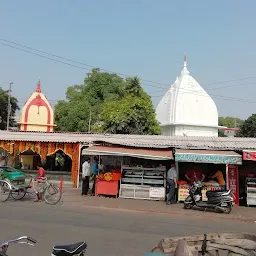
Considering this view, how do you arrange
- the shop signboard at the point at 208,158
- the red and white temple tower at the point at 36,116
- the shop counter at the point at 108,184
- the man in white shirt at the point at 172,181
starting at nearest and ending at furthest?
the shop signboard at the point at 208,158 < the man in white shirt at the point at 172,181 < the shop counter at the point at 108,184 < the red and white temple tower at the point at 36,116

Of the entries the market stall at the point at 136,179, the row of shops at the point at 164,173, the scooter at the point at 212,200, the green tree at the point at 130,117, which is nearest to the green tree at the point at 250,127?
the green tree at the point at 130,117

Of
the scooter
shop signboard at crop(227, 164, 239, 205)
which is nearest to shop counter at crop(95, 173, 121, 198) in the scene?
the scooter

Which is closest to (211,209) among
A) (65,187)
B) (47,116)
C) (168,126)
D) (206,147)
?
(206,147)

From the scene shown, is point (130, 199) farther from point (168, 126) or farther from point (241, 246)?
point (168, 126)

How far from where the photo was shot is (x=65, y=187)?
745 inches

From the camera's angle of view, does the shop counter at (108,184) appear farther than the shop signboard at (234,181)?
Yes

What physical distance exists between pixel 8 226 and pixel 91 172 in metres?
8.47

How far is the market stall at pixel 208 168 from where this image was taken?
545 inches

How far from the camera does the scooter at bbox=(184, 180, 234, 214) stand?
12641mm

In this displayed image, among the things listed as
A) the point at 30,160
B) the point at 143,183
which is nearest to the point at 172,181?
the point at 143,183

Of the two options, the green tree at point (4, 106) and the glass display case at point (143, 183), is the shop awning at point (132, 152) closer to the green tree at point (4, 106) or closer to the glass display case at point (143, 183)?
the glass display case at point (143, 183)

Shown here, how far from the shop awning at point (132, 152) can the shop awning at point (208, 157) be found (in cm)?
57

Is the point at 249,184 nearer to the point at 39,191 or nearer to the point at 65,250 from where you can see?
the point at 39,191

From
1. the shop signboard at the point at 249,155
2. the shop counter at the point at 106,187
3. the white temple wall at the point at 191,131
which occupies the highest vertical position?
the white temple wall at the point at 191,131
